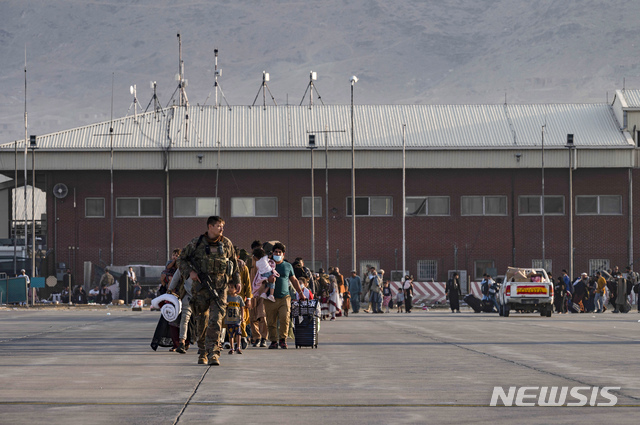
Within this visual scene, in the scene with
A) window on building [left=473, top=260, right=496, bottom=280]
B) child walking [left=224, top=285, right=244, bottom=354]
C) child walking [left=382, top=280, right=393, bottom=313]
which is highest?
child walking [left=224, top=285, right=244, bottom=354]

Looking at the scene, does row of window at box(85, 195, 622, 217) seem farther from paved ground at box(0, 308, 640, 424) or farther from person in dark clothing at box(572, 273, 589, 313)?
paved ground at box(0, 308, 640, 424)

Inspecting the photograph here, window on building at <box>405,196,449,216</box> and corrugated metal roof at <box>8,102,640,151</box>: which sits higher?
corrugated metal roof at <box>8,102,640,151</box>

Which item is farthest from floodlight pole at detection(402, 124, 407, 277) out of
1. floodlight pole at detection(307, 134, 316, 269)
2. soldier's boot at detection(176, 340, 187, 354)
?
soldier's boot at detection(176, 340, 187, 354)

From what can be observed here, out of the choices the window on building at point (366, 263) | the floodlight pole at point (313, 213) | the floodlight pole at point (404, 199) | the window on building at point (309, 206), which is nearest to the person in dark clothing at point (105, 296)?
the floodlight pole at point (313, 213)

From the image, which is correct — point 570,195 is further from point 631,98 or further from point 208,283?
point 208,283

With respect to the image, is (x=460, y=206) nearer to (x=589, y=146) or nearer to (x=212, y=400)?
(x=589, y=146)

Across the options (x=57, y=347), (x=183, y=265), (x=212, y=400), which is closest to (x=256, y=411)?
(x=212, y=400)

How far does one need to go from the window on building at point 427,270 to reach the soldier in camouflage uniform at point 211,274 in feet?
156

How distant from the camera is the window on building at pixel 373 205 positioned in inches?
2394

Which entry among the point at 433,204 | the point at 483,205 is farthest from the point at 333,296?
the point at 483,205

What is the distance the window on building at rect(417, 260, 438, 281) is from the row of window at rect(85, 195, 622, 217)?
278cm

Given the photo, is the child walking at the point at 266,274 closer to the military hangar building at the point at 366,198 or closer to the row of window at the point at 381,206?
the military hangar building at the point at 366,198

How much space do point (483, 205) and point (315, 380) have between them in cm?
5038

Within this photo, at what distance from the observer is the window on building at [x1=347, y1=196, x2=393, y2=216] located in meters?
60.8
